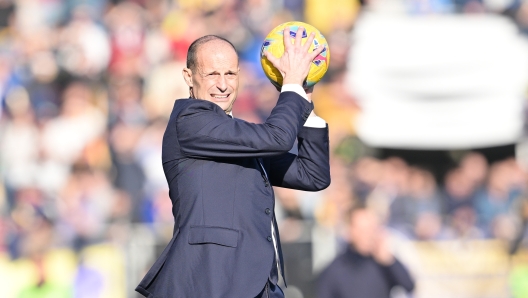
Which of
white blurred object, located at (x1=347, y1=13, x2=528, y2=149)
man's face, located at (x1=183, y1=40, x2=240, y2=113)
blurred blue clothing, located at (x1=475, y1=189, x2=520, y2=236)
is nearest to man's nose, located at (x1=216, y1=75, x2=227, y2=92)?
man's face, located at (x1=183, y1=40, x2=240, y2=113)

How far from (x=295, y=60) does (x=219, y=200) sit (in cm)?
76

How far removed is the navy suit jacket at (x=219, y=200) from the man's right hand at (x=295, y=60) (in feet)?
0.35

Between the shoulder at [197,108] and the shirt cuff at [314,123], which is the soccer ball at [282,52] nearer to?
the shirt cuff at [314,123]

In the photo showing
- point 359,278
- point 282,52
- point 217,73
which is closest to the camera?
point 217,73

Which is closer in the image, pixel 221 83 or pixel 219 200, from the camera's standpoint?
pixel 219 200

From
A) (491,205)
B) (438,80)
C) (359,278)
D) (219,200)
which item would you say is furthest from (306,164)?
(438,80)

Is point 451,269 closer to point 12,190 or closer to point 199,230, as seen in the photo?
point 12,190

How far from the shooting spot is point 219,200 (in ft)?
13.3

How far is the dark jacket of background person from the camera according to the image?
780 cm

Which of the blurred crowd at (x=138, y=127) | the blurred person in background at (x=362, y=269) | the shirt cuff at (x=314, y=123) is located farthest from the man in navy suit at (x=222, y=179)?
the blurred crowd at (x=138, y=127)

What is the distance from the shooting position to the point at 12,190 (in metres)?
10.2

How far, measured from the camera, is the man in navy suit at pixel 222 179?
401 cm

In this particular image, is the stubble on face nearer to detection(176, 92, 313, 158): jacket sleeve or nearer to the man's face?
the man's face

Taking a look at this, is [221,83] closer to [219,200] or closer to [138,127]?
[219,200]
